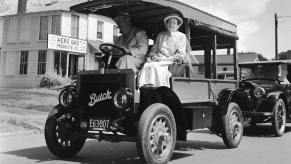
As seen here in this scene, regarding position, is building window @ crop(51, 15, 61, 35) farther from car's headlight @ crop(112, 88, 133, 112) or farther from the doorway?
car's headlight @ crop(112, 88, 133, 112)

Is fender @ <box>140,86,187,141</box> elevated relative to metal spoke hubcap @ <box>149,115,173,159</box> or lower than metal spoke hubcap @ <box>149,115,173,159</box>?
elevated

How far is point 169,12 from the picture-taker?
7.86 m

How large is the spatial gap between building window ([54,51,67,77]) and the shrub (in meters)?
1.32

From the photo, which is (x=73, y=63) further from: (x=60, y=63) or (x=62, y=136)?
(x=62, y=136)

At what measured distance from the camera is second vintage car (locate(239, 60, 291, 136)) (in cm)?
1043

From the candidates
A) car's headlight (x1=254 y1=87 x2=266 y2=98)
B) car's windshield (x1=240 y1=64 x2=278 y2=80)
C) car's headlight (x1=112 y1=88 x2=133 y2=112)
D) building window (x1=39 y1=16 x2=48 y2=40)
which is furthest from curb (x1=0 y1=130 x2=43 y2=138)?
building window (x1=39 y1=16 x2=48 y2=40)

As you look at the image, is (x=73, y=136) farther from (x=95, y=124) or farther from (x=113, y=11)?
(x=113, y=11)

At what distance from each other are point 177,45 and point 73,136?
241cm

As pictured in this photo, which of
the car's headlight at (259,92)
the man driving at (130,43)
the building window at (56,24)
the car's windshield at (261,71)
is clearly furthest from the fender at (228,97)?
the building window at (56,24)

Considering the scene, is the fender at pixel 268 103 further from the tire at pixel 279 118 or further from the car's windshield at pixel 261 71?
the car's windshield at pixel 261 71

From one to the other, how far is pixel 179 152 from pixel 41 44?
2431 centimetres

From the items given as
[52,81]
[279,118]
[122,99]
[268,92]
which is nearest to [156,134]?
[122,99]

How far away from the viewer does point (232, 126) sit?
27.9 feet

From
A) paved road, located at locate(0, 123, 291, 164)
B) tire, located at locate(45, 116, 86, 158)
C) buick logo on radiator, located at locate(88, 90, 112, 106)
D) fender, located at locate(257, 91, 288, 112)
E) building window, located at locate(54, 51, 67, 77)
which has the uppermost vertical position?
building window, located at locate(54, 51, 67, 77)
